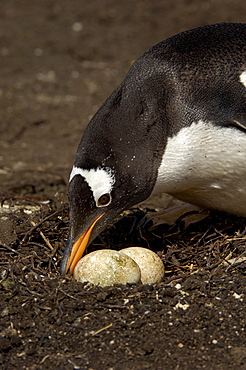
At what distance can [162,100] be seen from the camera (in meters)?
3.69

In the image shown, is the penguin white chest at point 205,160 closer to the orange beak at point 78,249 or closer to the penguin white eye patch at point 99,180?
the penguin white eye patch at point 99,180

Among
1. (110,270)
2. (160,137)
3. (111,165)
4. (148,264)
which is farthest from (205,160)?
(110,270)

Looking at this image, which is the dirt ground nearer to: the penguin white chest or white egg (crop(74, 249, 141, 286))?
white egg (crop(74, 249, 141, 286))

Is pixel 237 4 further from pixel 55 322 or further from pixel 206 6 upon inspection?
pixel 55 322

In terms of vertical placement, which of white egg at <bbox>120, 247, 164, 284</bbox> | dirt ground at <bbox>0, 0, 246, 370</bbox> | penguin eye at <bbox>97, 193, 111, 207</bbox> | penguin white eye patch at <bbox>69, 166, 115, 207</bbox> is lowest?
dirt ground at <bbox>0, 0, 246, 370</bbox>

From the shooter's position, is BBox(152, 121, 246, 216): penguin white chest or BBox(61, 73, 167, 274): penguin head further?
BBox(152, 121, 246, 216): penguin white chest

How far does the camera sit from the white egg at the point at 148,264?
349 cm

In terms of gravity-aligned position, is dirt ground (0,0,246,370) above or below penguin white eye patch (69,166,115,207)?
below

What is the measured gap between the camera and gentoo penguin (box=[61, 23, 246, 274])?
3564 mm

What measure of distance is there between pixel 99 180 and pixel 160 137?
1.58ft

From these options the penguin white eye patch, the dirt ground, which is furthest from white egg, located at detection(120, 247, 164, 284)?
the penguin white eye patch

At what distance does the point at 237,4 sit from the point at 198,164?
22.4ft

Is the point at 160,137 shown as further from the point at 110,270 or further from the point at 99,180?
the point at 110,270

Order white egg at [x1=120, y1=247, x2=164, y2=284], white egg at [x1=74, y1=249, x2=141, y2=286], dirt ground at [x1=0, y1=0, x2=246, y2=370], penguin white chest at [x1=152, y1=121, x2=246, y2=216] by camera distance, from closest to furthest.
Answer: dirt ground at [x1=0, y1=0, x2=246, y2=370], white egg at [x1=74, y1=249, x2=141, y2=286], white egg at [x1=120, y1=247, x2=164, y2=284], penguin white chest at [x1=152, y1=121, x2=246, y2=216]
